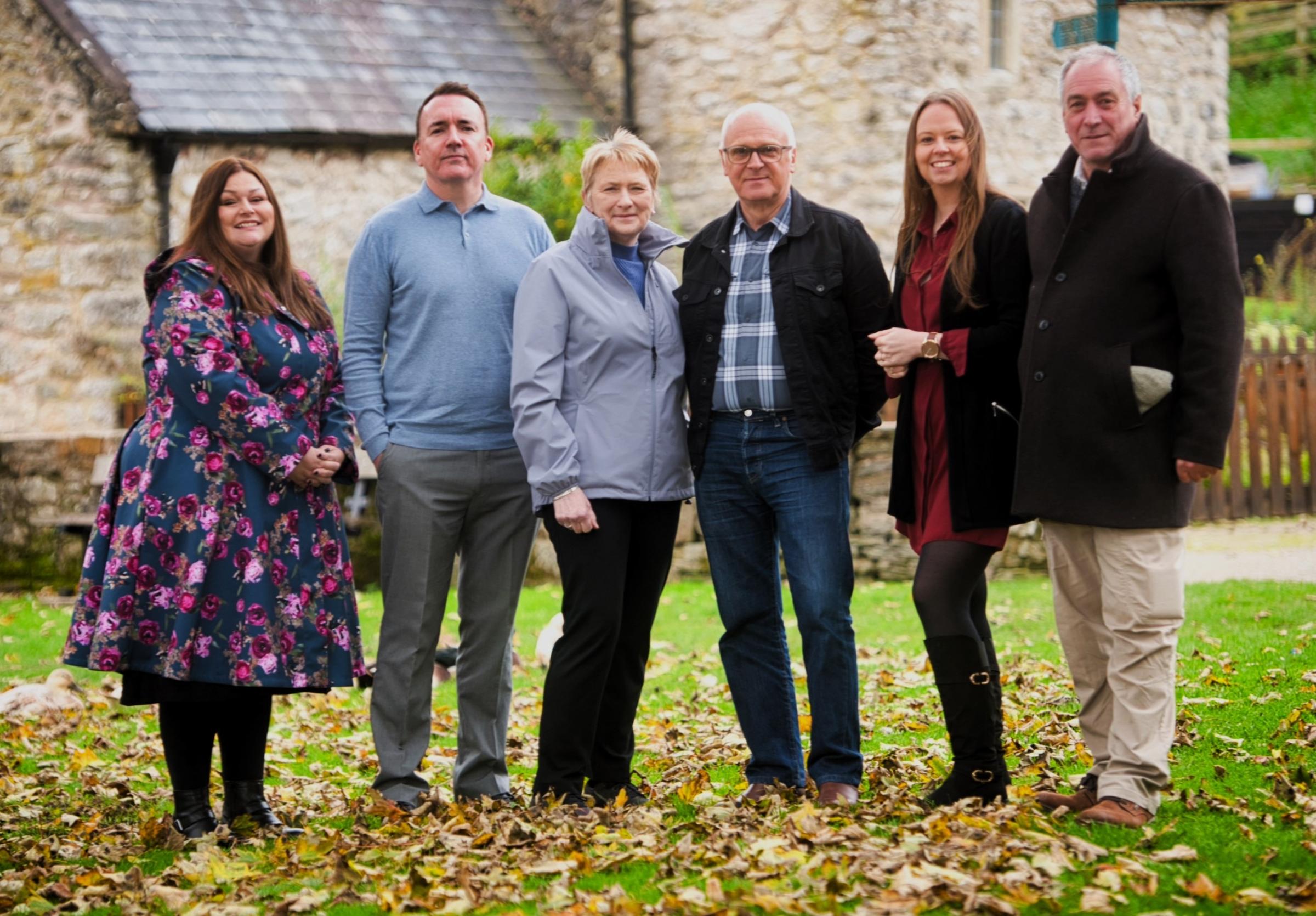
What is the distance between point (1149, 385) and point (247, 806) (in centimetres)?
304

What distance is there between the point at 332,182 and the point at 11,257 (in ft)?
9.00

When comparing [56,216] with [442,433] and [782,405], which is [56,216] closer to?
[442,433]

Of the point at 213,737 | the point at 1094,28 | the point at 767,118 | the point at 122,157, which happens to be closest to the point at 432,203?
the point at 767,118

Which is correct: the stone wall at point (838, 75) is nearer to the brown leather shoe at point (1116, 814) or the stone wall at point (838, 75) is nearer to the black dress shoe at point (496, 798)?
the black dress shoe at point (496, 798)

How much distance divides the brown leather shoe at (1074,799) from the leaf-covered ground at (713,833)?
0.06m

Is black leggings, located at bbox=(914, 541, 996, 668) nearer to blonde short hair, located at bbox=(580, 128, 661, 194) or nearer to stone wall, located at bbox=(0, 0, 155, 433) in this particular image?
blonde short hair, located at bbox=(580, 128, 661, 194)

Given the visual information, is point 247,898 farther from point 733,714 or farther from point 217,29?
point 217,29

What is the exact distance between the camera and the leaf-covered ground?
12.1ft

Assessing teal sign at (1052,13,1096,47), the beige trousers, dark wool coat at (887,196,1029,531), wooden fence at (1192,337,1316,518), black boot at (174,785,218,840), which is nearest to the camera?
the beige trousers

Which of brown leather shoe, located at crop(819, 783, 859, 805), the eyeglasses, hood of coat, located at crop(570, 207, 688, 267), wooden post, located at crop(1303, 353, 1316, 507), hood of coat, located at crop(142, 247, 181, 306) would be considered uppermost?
the eyeglasses

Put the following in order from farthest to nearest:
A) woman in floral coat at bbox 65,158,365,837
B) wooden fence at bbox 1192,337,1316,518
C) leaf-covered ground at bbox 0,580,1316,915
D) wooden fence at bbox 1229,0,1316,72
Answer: wooden fence at bbox 1229,0,1316,72 < wooden fence at bbox 1192,337,1316,518 < woman in floral coat at bbox 65,158,365,837 < leaf-covered ground at bbox 0,580,1316,915

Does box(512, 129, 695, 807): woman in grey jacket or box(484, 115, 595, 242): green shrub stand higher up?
box(484, 115, 595, 242): green shrub

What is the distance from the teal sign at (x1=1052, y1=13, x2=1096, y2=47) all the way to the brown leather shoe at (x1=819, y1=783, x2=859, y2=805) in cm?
453

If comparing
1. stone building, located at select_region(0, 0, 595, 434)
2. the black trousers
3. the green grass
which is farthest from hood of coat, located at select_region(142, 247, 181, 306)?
the green grass
